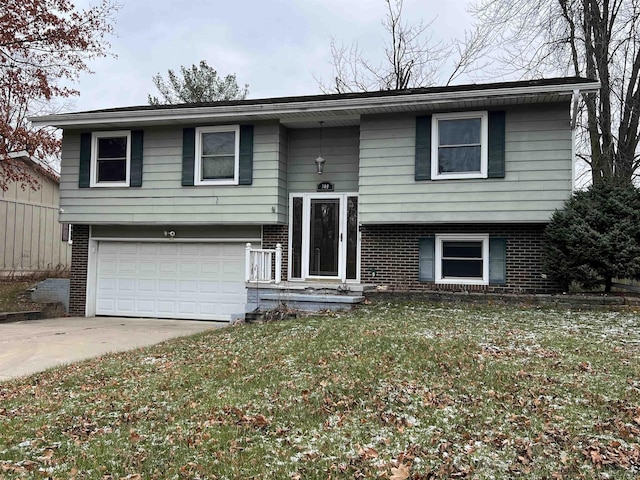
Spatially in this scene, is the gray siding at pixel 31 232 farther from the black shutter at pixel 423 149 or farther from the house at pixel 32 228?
the black shutter at pixel 423 149

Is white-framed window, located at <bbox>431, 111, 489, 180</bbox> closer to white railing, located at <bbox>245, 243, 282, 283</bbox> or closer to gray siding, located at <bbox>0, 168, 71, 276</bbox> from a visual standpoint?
white railing, located at <bbox>245, 243, 282, 283</bbox>

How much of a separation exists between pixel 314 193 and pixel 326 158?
85 cm

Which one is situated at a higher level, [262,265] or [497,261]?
[497,261]

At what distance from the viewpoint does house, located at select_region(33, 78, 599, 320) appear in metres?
10.7

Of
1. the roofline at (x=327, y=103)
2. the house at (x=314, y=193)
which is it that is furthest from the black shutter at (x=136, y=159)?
the roofline at (x=327, y=103)

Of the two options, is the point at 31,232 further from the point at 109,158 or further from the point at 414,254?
the point at 414,254

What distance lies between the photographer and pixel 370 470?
3611 millimetres

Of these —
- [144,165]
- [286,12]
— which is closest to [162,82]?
[286,12]

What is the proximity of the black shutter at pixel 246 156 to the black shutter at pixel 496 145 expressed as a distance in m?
5.12

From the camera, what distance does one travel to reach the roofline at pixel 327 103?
10211mm

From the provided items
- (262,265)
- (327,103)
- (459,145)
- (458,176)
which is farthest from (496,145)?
(262,265)

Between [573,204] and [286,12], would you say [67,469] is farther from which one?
[286,12]

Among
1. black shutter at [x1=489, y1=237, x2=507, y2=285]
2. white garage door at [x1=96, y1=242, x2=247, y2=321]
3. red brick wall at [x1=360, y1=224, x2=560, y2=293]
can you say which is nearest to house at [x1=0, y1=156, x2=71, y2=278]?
white garage door at [x1=96, y1=242, x2=247, y2=321]

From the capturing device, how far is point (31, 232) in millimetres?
19750
